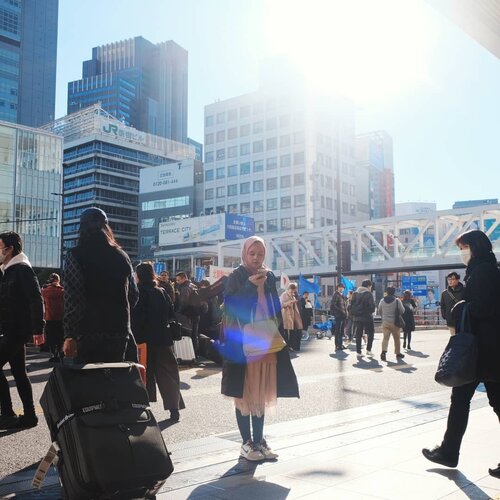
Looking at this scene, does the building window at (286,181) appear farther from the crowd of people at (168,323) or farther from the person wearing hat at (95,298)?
the person wearing hat at (95,298)

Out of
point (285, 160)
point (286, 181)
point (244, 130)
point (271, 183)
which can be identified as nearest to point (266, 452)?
point (286, 181)

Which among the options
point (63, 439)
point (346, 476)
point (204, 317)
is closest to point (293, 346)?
point (204, 317)

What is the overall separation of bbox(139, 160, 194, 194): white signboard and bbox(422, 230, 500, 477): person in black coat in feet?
329

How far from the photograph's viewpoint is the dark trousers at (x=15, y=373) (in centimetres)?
580

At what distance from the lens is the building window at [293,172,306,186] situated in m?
93.4

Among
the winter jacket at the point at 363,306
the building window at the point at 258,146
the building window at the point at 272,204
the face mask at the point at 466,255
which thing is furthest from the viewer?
the building window at the point at 258,146

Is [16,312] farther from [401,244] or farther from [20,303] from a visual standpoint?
[401,244]

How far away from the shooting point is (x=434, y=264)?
47.4 m

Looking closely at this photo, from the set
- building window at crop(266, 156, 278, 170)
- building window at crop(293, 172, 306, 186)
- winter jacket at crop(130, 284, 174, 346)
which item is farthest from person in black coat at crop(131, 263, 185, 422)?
building window at crop(266, 156, 278, 170)

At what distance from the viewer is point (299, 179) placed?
309ft

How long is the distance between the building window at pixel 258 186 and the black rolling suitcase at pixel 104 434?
95.9 m

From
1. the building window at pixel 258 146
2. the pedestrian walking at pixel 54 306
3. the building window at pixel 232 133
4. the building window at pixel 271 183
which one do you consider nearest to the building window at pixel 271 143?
the building window at pixel 258 146

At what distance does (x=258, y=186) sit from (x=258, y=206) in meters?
3.47

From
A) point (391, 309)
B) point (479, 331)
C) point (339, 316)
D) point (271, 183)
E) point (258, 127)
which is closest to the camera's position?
point (479, 331)
